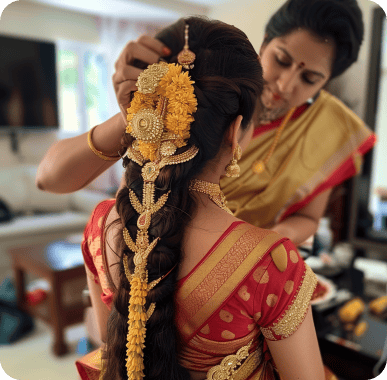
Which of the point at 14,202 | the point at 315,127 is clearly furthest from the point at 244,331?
the point at 14,202

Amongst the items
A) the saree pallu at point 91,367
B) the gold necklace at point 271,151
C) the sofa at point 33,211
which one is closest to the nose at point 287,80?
the gold necklace at point 271,151

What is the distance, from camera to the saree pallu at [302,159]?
39.3 inches

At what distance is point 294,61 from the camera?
2.70ft

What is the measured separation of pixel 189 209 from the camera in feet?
1.97

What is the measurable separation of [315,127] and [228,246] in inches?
24.0

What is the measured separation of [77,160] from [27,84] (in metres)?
3.63

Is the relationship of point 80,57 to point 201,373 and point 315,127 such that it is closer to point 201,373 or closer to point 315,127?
point 315,127

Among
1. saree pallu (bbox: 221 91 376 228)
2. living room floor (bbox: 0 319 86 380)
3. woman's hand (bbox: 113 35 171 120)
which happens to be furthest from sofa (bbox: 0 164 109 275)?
woman's hand (bbox: 113 35 171 120)

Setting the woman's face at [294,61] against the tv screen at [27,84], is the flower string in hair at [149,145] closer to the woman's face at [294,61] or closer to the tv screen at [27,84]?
the woman's face at [294,61]

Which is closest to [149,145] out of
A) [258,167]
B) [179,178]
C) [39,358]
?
[179,178]

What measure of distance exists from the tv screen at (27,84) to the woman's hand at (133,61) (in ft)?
11.9

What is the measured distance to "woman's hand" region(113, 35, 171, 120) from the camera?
24.4 inches

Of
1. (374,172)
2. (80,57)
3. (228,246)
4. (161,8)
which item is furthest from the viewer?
(80,57)

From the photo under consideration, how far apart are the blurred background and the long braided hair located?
48 centimetres
